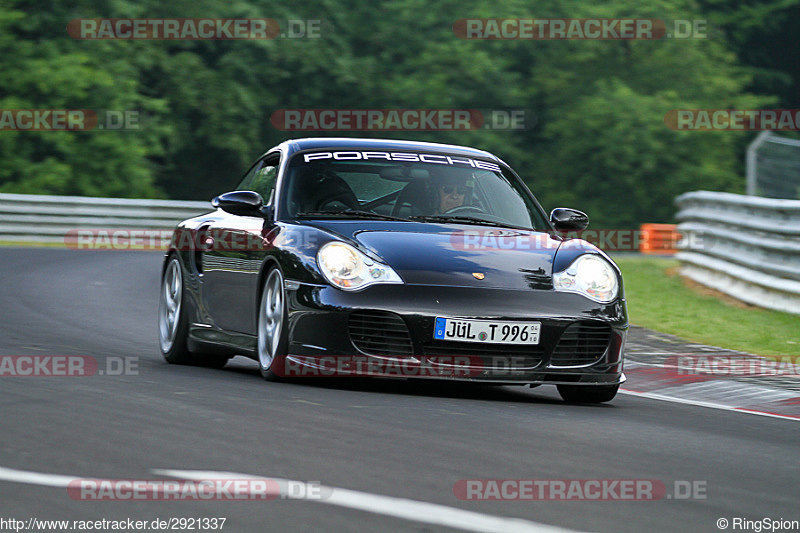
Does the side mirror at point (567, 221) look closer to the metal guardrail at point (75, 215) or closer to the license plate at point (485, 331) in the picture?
the license plate at point (485, 331)

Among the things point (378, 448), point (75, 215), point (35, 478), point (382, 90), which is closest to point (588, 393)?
point (378, 448)

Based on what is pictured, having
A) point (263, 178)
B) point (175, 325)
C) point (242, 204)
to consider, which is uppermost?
point (263, 178)

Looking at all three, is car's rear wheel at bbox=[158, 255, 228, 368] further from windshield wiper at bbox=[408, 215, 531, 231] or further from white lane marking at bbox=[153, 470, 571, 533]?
white lane marking at bbox=[153, 470, 571, 533]

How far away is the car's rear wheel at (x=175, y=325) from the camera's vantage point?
395 inches

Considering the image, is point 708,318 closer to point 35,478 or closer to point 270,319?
point 270,319

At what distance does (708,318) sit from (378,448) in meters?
8.78

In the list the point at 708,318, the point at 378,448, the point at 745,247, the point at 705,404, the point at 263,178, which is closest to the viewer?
the point at 378,448

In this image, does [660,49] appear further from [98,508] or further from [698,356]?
[98,508]

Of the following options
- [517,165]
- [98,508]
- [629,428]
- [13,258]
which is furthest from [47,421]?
[517,165]

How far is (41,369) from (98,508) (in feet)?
13.9

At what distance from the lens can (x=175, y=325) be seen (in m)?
10.2

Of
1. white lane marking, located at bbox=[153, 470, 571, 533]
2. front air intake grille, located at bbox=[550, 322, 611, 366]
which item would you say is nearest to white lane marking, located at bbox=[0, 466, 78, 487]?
white lane marking, located at bbox=[153, 470, 571, 533]

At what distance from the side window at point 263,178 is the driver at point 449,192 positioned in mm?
1006

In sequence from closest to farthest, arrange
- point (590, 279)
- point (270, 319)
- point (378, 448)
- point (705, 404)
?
point (378, 448) < point (590, 279) < point (270, 319) < point (705, 404)
